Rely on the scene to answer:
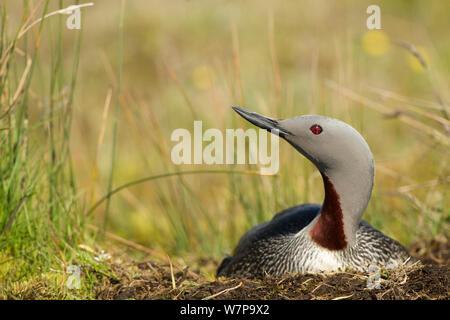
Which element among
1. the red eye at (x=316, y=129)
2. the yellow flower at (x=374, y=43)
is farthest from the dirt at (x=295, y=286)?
the yellow flower at (x=374, y=43)

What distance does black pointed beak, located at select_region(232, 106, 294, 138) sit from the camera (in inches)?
114

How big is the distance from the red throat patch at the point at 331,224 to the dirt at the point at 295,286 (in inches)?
7.8

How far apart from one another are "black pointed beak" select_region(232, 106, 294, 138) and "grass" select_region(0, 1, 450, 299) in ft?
1.52

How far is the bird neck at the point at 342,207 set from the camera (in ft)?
9.34

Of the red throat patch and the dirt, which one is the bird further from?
the dirt

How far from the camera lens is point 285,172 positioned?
14.4 feet

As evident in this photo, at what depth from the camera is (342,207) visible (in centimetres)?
291

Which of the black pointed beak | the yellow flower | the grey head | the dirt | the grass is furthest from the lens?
the yellow flower

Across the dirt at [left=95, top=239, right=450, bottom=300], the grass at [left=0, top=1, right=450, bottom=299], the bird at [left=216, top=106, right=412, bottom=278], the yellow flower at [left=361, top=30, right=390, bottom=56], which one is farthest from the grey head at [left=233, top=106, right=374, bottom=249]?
the yellow flower at [left=361, top=30, right=390, bottom=56]

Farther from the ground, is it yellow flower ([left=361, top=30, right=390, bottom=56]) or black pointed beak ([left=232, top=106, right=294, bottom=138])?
yellow flower ([left=361, top=30, right=390, bottom=56])

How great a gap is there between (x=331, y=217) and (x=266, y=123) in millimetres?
550

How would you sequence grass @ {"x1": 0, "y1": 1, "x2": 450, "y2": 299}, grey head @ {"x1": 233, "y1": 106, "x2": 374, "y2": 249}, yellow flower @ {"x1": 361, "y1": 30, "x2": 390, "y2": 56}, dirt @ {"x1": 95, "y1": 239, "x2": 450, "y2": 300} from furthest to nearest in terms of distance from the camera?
yellow flower @ {"x1": 361, "y1": 30, "x2": 390, "y2": 56}
grass @ {"x1": 0, "y1": 1, "x2": 450, "y2": 299}
grey head @ {"x1": 233, "y1": 106, "x2": 374, "y2": 249}
dirt @ {"x1": 95, "y1": 239, "x2": 450, "y2": 300}
